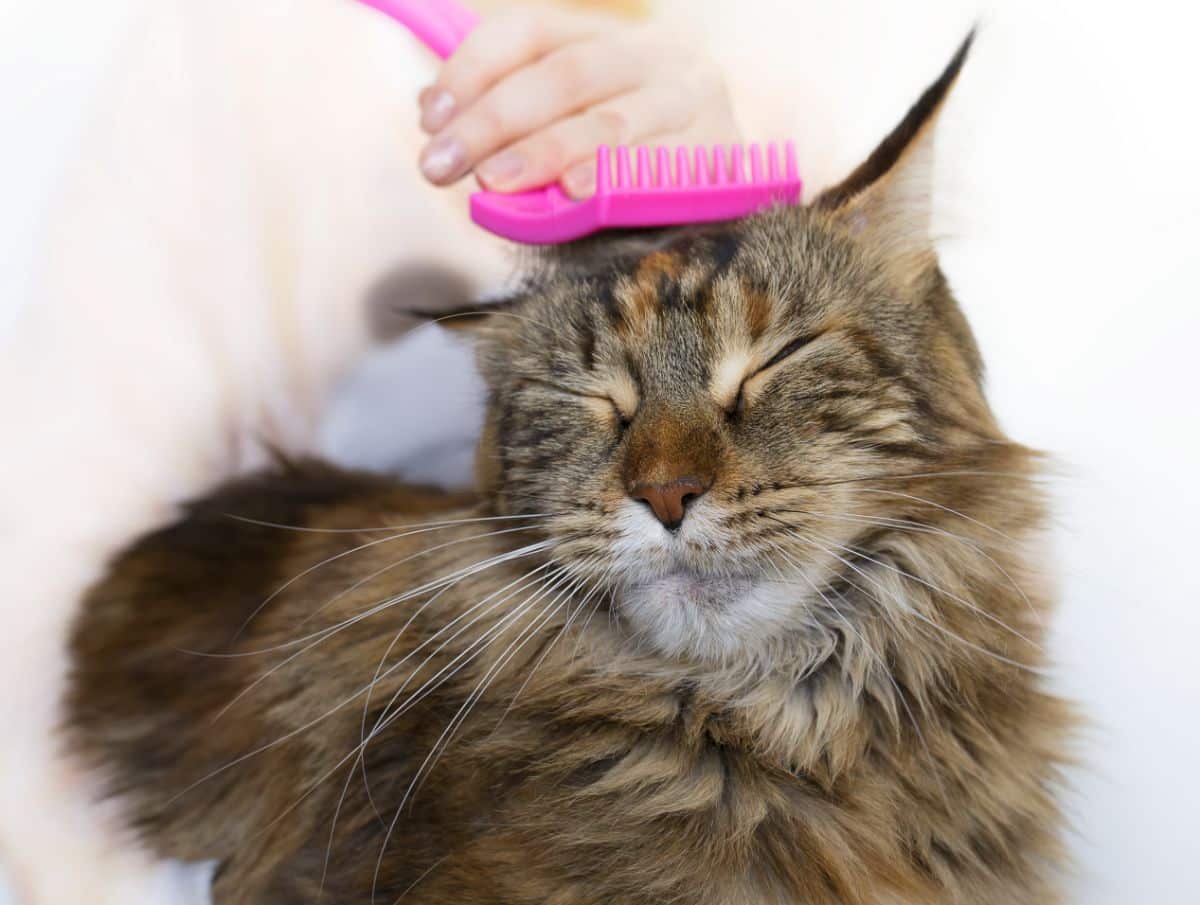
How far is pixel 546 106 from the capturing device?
4.82 ft

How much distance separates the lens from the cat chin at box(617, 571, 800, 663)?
1.05 metres

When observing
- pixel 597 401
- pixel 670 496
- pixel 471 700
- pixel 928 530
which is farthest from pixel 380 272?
pixel 928 530

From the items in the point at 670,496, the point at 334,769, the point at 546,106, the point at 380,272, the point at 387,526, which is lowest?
the point at 334,769

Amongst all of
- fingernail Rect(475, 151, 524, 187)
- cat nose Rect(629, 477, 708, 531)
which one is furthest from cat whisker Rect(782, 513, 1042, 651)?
fingernail Rect(475, 151, 524, 187)

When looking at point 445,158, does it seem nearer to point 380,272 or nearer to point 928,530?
point 380,272

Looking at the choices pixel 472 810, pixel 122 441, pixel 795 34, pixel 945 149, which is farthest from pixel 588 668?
pixel 795 34

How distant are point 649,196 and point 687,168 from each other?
0.11 m

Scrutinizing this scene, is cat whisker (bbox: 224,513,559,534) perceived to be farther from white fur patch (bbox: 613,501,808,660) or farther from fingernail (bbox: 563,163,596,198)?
fingernail (bbox: 563,163,596,198)

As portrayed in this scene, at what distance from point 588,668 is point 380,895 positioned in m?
0.32

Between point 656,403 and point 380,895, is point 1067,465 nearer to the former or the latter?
point 656,403

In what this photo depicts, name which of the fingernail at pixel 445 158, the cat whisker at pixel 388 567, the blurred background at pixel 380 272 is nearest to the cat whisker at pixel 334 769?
the cat whisker at pixel 388 567

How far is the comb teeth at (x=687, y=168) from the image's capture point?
1358mm

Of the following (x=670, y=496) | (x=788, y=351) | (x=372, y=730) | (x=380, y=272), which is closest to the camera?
(x=670, y=496)

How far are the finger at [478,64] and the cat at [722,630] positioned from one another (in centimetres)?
34
